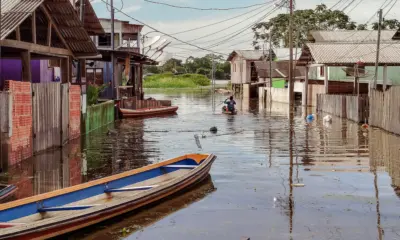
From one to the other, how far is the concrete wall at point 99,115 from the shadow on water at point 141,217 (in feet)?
43.0

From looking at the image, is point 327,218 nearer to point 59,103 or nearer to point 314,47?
point 59,103

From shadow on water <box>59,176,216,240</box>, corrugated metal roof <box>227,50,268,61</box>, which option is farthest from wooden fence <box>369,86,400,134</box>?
corrugated metal roof <box>227,50,268,61</box>

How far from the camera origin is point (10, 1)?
1675cm

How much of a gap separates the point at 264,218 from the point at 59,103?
10.9m

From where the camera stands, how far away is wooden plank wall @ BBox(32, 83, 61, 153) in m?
17.0

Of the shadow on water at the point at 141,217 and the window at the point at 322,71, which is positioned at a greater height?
the window at the point at 322,71

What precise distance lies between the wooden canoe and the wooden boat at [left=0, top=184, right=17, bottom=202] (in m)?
21.5

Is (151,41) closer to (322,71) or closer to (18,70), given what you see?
(322,71)

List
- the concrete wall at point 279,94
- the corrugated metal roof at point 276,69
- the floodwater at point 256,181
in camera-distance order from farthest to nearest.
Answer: the corrugated metal roof at point 276,69 → the concrete wall at point 279,94 → the floodwater at point 256,181

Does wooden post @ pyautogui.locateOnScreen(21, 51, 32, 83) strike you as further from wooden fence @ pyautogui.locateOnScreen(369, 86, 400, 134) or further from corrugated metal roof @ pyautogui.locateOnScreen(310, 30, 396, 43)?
corrugated metal roof @ pyautogui.locateOnScreen(310, 30, 396, 43)

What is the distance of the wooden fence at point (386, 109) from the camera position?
2158 centimetres

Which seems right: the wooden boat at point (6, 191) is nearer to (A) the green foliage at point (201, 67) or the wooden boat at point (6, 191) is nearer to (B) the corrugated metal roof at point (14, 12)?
(B) the corrugated metal roof at point (14, 12)

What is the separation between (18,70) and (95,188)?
14166 millimetres

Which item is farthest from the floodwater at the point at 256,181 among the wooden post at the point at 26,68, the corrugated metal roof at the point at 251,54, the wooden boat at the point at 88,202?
the corrugated metal roof at the point at 251,54
